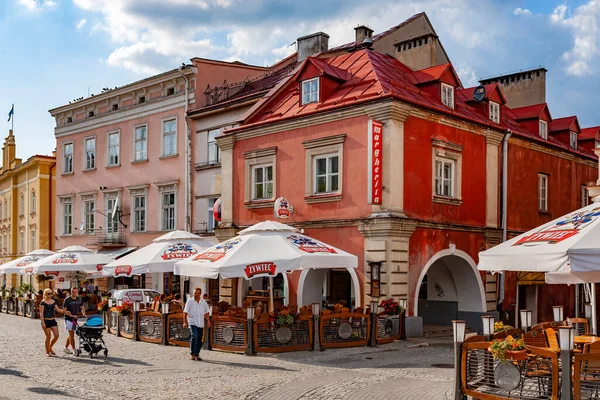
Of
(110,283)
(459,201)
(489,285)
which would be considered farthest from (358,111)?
(110,283)

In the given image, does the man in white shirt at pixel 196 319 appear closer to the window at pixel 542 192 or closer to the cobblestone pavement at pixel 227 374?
the cobblestone pavement at pixel 227 374

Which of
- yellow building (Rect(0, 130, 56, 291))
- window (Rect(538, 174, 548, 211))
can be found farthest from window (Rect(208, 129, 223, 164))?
yellow building (Rect(0, 130, 56, 291))

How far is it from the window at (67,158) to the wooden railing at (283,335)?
26.3m

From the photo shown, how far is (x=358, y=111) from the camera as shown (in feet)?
71.7

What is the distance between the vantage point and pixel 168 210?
109 ft

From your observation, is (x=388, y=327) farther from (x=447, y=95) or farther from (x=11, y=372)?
(x=11, y=372)

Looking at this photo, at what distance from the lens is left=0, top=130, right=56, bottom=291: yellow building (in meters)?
45.1

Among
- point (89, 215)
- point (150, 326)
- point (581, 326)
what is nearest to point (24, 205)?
point (89, 215)

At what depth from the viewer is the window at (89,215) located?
37656mm

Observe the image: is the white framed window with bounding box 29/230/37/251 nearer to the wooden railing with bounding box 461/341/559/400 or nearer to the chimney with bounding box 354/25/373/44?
the chimney with bounding box 354/25/373/44

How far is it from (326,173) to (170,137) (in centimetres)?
1231

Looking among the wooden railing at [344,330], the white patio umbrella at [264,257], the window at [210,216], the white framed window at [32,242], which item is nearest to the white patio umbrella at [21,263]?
the window at [210,216]

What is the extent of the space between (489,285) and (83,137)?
24210mm

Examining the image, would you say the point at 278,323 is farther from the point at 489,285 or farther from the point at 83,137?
the point at 83,137
